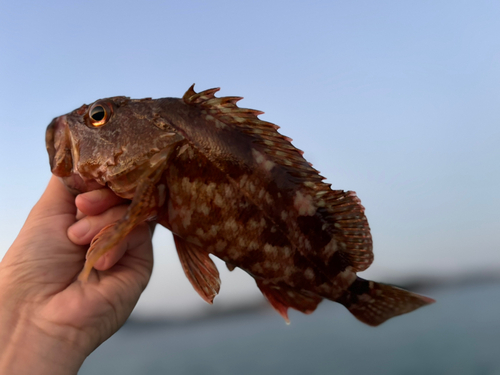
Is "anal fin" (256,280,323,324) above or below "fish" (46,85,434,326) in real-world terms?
below

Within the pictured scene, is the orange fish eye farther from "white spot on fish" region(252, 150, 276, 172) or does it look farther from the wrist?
the wrist

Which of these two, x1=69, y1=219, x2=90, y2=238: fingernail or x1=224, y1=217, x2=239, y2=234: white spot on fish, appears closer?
x1=224, y1=217, x2=239, y2=234: white spot on fish

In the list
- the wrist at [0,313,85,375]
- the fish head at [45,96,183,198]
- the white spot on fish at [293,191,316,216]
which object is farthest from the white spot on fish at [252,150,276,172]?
the wrist at [0,313,85,375]

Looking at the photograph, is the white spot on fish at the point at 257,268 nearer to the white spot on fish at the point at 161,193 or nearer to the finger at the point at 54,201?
the white spot on fish at the point at 161,193

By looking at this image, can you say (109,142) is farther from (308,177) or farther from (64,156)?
(308,177)

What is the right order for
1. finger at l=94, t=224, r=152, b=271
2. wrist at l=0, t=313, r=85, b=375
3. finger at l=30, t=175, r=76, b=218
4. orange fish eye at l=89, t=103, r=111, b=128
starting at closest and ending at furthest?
wrist at l=0, t=313, r=85, b=375
orange fish eye at l=89, t=103, r=111, b=128
finger at l=94, t=224, r=152, b=271
finger at l=30, t=175, r=76, b=218

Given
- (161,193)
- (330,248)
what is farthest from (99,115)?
(330,248)
